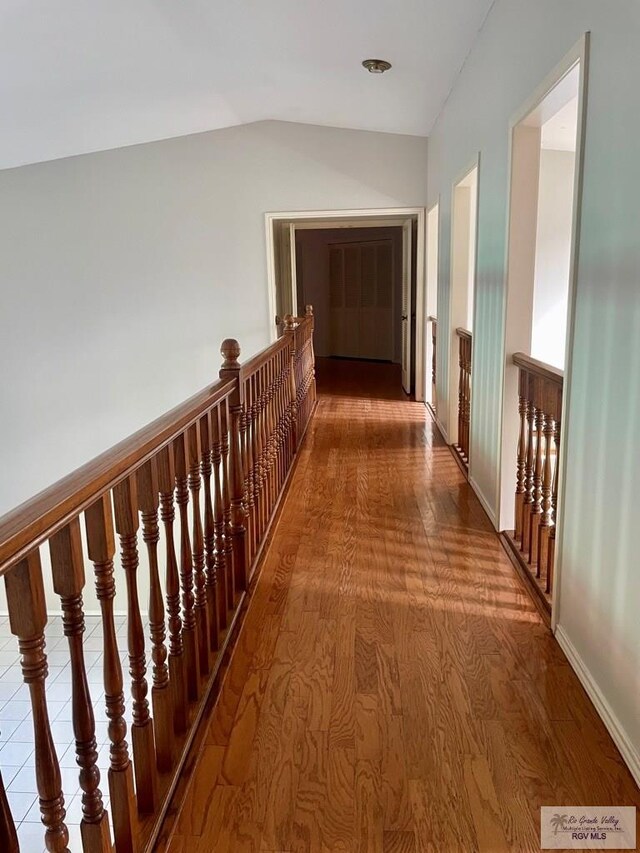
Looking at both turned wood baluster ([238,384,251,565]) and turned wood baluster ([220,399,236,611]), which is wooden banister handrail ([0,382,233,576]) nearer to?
turned wood baluster ([220,399,236,611])

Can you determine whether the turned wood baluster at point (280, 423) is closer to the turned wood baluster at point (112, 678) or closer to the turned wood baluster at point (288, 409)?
the turned wood baluster at point (288, 409)

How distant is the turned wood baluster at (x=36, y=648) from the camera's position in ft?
3.09

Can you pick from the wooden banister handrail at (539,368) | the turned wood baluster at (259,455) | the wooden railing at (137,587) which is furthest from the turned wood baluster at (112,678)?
the wooden banister handrail at (539,368)

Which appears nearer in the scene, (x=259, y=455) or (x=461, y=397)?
(x=259, y=455)

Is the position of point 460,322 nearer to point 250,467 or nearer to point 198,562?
point 250,467

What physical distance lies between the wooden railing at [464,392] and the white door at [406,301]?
2.26 metres

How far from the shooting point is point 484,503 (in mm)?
3633

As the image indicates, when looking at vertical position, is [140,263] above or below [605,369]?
above

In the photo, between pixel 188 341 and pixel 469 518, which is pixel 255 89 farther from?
pixel 469 518

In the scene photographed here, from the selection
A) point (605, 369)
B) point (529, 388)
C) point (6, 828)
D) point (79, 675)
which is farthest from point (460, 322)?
point (6, 828)

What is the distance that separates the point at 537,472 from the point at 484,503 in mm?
900

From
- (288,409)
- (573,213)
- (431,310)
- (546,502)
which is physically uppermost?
(573,213)

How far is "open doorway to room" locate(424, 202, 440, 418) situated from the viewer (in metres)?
6.30

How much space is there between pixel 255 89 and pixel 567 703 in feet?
15.9
